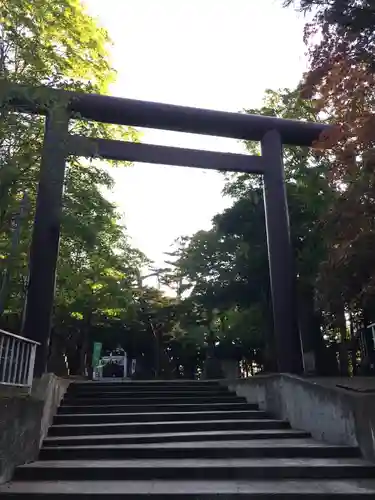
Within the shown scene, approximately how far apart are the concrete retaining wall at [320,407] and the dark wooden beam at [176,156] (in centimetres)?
393

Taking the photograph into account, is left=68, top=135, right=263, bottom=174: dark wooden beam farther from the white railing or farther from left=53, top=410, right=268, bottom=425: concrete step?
left=53, top=410, right=268, bottom=425: concrete step

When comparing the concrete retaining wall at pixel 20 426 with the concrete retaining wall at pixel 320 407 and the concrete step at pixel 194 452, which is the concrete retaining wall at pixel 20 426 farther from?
the concrete retaining wall at pixel 320 407

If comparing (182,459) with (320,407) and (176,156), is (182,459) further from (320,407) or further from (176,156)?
(176,156)

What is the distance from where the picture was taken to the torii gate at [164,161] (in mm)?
6129

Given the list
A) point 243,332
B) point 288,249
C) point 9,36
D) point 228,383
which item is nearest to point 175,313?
point 243,332

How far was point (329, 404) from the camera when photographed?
529cm

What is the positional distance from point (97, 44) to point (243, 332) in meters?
11.0

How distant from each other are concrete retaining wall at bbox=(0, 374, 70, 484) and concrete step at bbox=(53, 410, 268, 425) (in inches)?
29.1

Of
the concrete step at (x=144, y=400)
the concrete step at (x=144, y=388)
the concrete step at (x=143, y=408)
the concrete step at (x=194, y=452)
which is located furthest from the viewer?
the concrete step at (x=144, y=388)

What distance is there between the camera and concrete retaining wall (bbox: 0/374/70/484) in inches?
153

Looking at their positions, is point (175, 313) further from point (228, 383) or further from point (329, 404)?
point (329, 404)

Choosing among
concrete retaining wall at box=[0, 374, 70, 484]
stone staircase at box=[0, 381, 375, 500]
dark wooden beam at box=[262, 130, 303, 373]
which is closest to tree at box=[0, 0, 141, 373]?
concrete retaining wall at box=[0, 374, 70, 484]

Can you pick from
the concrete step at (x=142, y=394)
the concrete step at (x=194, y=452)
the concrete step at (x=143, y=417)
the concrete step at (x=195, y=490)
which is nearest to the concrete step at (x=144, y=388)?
the concrete step at (x=142, y=394)

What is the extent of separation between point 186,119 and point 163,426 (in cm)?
527
